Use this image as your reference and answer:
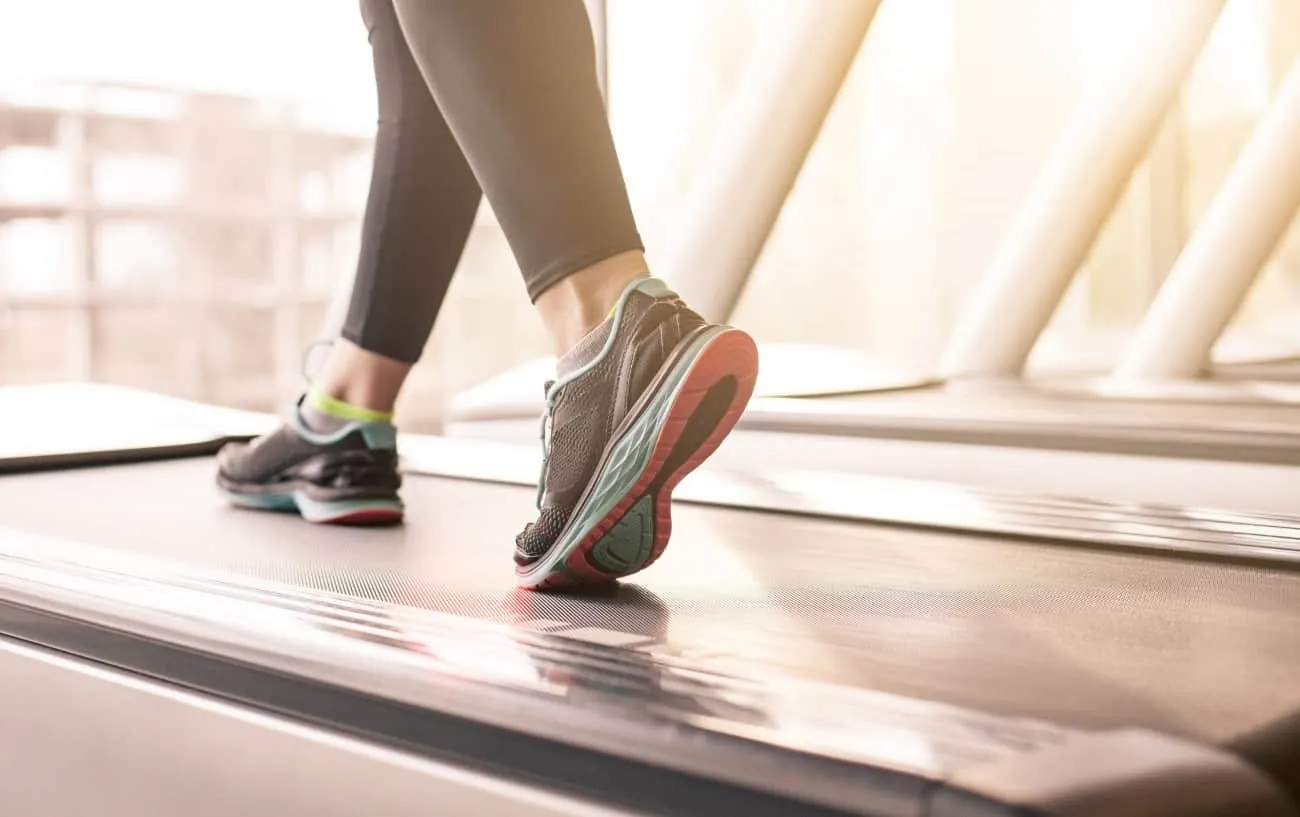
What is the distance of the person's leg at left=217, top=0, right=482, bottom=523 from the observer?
1356 millimetres

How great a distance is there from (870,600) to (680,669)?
0.28 meters

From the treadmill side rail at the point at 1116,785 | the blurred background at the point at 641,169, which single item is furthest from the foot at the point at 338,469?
the blurred background at the point at 641,169

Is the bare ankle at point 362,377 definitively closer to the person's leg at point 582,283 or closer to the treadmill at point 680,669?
the treadmill at point 680,669

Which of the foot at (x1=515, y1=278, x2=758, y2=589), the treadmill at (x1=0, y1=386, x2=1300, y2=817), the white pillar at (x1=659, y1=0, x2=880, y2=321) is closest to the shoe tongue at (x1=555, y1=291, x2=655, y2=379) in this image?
the foot at (x1=515, y1=278, x2=758, y2=589)

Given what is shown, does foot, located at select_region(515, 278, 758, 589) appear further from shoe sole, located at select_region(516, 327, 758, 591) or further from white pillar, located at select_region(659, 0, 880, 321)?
white pillar, located at select_region(659, 0, 880, 321)

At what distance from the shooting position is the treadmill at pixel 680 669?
2.08 feet

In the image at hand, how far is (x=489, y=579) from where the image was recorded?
1.14m

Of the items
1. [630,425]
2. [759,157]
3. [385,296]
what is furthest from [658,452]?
[759,157]

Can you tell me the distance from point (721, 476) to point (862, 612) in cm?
75

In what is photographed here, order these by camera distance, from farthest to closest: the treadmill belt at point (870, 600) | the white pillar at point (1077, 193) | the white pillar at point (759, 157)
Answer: the white pillar at point (1077, 193) < the white pillar at point (759, 157) < the treadmill belt at point (870, 600)

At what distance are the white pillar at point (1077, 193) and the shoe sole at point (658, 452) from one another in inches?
78.3

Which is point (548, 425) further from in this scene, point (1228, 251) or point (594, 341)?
point (1228, 251)

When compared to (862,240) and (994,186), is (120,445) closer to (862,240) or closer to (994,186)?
(862,240)

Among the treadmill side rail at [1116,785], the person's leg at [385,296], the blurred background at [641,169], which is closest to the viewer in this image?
the treadmill side rail at [1116,785]
